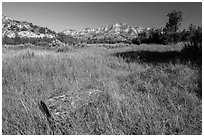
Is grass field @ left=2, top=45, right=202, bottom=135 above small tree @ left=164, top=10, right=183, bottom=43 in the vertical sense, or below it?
below

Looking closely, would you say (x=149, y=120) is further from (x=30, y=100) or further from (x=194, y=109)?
(x=30, y=100)

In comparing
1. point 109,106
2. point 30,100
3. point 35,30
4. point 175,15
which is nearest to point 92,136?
point 109,106

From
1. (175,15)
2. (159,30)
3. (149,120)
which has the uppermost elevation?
(175,15)

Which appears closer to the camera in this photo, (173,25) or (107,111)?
(107,111)

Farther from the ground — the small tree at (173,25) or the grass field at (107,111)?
the small tree at (173,25)

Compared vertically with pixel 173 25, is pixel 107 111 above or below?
below

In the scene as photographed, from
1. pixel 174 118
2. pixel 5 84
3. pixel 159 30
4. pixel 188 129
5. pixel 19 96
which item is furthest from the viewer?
pixel 159 30

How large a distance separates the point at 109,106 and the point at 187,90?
178 centimetres

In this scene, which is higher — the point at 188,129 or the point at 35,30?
the point at 35,30

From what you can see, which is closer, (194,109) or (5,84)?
(194,109)

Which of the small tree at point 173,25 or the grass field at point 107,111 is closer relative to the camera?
the grass field at point 107,111

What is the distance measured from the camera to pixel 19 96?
3.74 meters

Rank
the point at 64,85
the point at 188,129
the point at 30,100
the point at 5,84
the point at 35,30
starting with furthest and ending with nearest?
the point at 35,30 < the point at 5,84 < the point at 64,85 < the point at 30,100 < the point at 188,129

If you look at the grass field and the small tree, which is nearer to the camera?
the grass field
